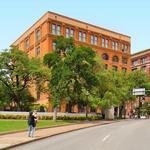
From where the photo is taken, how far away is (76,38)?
87438 millimetres

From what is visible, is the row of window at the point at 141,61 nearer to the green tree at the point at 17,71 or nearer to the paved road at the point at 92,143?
the green tree at the point at 17,71

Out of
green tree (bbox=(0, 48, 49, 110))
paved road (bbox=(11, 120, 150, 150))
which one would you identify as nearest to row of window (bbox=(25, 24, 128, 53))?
green tree (bbox=(0, 48, 49, 110))

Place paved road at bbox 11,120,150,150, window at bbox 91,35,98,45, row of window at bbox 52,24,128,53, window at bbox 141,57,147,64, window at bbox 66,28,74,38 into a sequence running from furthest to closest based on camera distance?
window at bbox 141,57,147,64 < window at bbox 91,35,98,45 < window at bbox 66,28,74,38 < row of window at bbox 52,24,128,53 < paved road at bbox 11,120,150,150

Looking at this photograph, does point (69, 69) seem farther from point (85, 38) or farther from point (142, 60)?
point (142, 60)

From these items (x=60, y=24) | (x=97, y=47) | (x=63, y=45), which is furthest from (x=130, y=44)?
(x=63, y=45)

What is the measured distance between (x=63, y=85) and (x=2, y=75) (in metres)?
14.3

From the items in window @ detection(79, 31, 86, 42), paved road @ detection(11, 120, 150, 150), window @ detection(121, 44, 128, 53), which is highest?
window @ detection(79, 31, 86, 42)

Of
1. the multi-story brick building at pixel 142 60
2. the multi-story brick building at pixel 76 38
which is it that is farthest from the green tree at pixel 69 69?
the multi-story brick building at pixel 142 60

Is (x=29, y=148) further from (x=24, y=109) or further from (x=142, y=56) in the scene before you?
(x=142, y=56)

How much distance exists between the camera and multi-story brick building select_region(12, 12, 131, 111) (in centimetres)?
8244

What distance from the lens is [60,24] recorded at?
84062 millimetres

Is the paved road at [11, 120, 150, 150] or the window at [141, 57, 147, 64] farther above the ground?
the window at [141, 57, 147, 64]

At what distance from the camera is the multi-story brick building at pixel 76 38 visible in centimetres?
8244

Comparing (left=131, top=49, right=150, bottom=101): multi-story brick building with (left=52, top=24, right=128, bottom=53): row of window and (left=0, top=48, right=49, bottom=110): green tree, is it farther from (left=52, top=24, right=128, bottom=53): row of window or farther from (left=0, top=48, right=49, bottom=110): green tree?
(left=0, top=48, right=49, bottom=110): green tree
